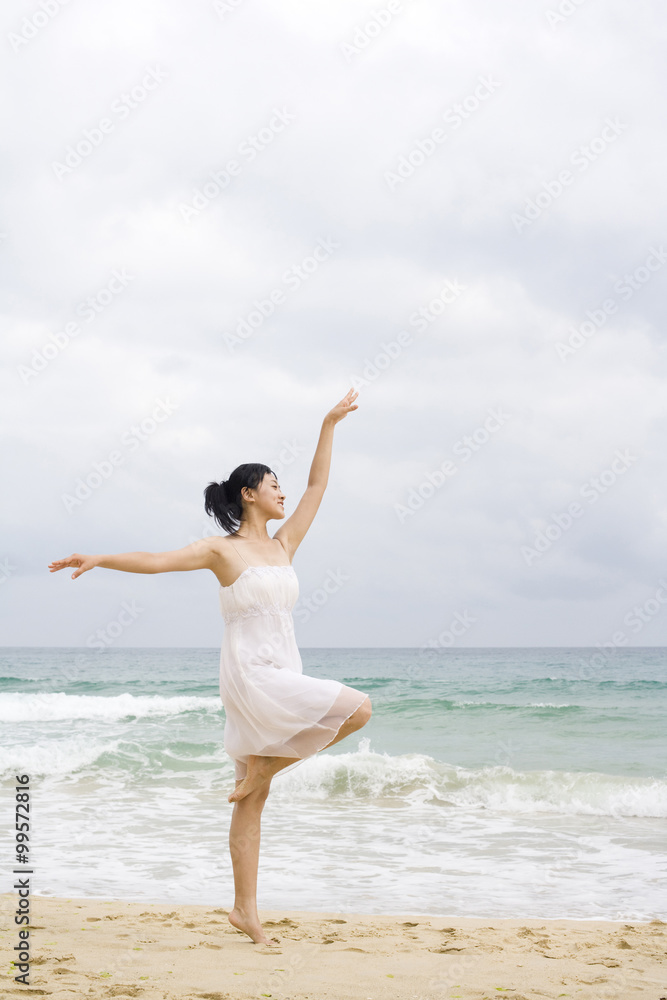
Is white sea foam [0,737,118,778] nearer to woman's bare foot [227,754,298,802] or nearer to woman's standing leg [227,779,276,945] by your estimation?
woman's standing leg [227,779,276,945]

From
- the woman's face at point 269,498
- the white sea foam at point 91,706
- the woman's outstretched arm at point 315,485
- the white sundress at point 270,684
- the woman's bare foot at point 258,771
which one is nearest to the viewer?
the white sundress at point 270,684

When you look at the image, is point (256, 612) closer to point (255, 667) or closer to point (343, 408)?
point (255, 667)

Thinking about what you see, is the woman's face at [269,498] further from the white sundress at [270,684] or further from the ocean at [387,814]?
the ocean at [387,814]

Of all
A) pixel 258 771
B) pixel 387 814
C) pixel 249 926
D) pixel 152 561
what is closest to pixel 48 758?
pixel 387 814

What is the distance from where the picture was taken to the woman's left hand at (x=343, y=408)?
4746mm

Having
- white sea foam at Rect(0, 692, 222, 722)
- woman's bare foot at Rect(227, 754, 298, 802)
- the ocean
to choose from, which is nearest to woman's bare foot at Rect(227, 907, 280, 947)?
woman's bare foot at Rect(227, 754, 298, 802)

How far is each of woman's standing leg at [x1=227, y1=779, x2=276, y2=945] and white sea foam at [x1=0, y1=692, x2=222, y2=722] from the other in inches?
664

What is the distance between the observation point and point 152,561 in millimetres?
3811

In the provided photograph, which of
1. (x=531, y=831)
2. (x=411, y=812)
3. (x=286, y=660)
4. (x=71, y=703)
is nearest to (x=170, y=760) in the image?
(x=411, y=812)

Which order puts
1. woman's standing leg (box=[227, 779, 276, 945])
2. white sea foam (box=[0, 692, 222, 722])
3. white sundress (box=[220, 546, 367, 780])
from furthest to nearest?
1. white sea foam (box=[0, 692, 222, 722])
2. woman's standing leg (box=[227, 779, 276, 945])
3. white sundress (box=[220, 546, 367, 780])

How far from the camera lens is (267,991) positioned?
11.6 ft

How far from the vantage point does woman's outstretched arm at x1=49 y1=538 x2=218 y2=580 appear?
3.55 metres

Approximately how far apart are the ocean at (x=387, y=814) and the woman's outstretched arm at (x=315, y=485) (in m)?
2.66

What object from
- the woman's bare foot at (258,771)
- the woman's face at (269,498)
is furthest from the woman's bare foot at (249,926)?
the woman's face at (269,498)
